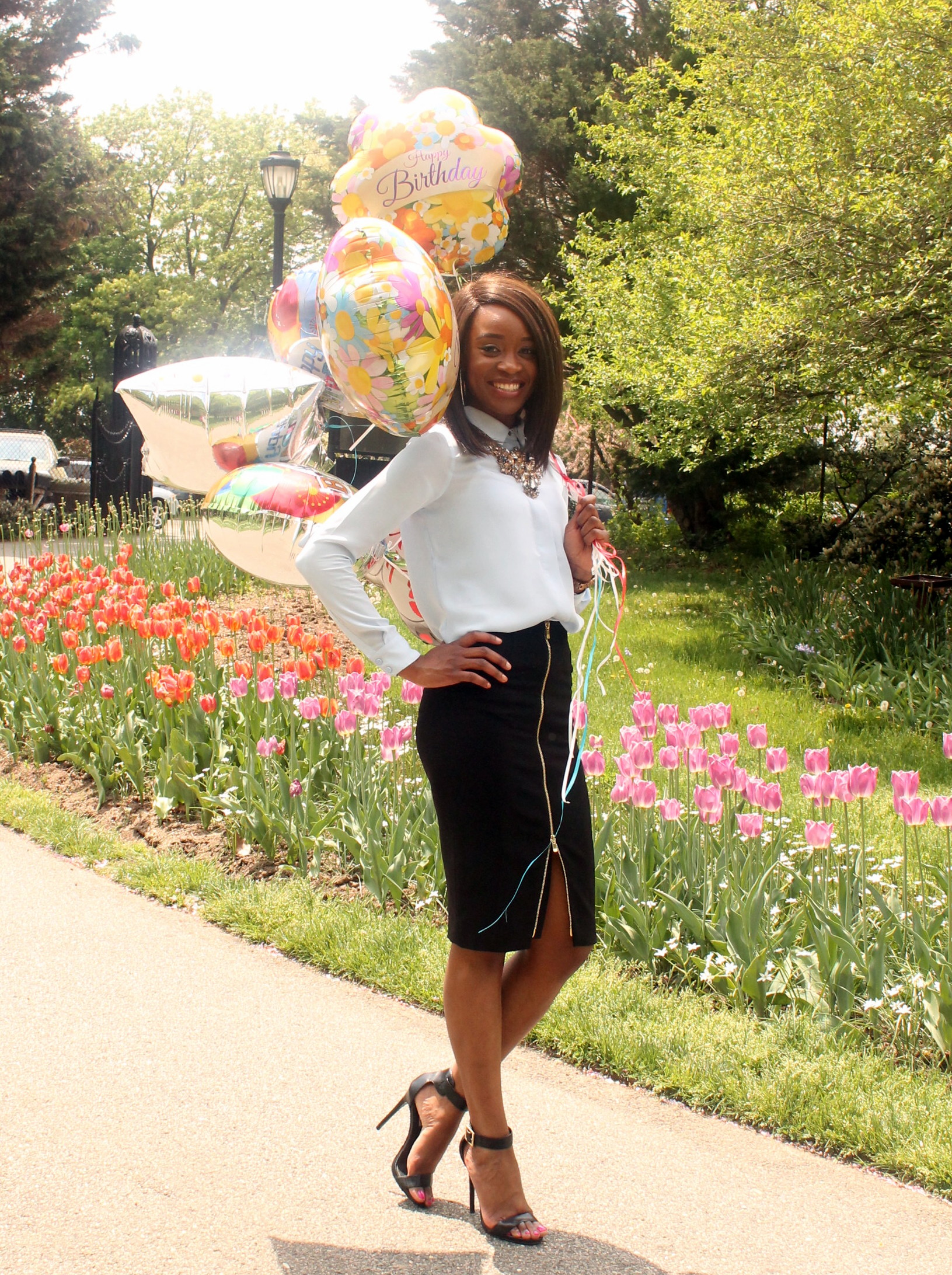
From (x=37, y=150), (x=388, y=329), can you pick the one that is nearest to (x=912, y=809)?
(x=388, y=329)

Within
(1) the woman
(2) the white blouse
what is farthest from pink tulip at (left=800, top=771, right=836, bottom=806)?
(2) the white blouse

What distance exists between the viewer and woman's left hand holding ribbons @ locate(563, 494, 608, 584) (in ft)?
8.23

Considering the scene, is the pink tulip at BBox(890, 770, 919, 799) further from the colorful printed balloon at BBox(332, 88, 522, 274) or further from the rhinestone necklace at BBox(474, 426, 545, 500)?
the colorful printed balloon at BBox(332, 88, 522, 274)

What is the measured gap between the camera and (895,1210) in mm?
2432

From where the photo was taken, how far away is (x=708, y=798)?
3.50 metres

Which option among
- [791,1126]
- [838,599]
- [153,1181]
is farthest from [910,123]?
[153,1181]

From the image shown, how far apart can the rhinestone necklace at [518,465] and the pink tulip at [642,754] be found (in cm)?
138

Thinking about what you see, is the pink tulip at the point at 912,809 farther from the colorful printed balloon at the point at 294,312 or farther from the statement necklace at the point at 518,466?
the colorful printed balloon at the point at 294,312

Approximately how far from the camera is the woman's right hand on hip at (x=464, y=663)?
228cm

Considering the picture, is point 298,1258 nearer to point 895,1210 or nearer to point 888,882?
point 895,1210

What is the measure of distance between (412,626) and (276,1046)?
4.26 ft

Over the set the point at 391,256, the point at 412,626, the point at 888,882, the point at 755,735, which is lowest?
the point at 888,882

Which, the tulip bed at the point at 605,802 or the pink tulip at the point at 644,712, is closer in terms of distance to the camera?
the tulip bed at the point at 605,802

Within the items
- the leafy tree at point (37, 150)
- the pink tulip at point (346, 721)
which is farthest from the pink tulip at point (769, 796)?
the leafy tree at point (37, 150)
